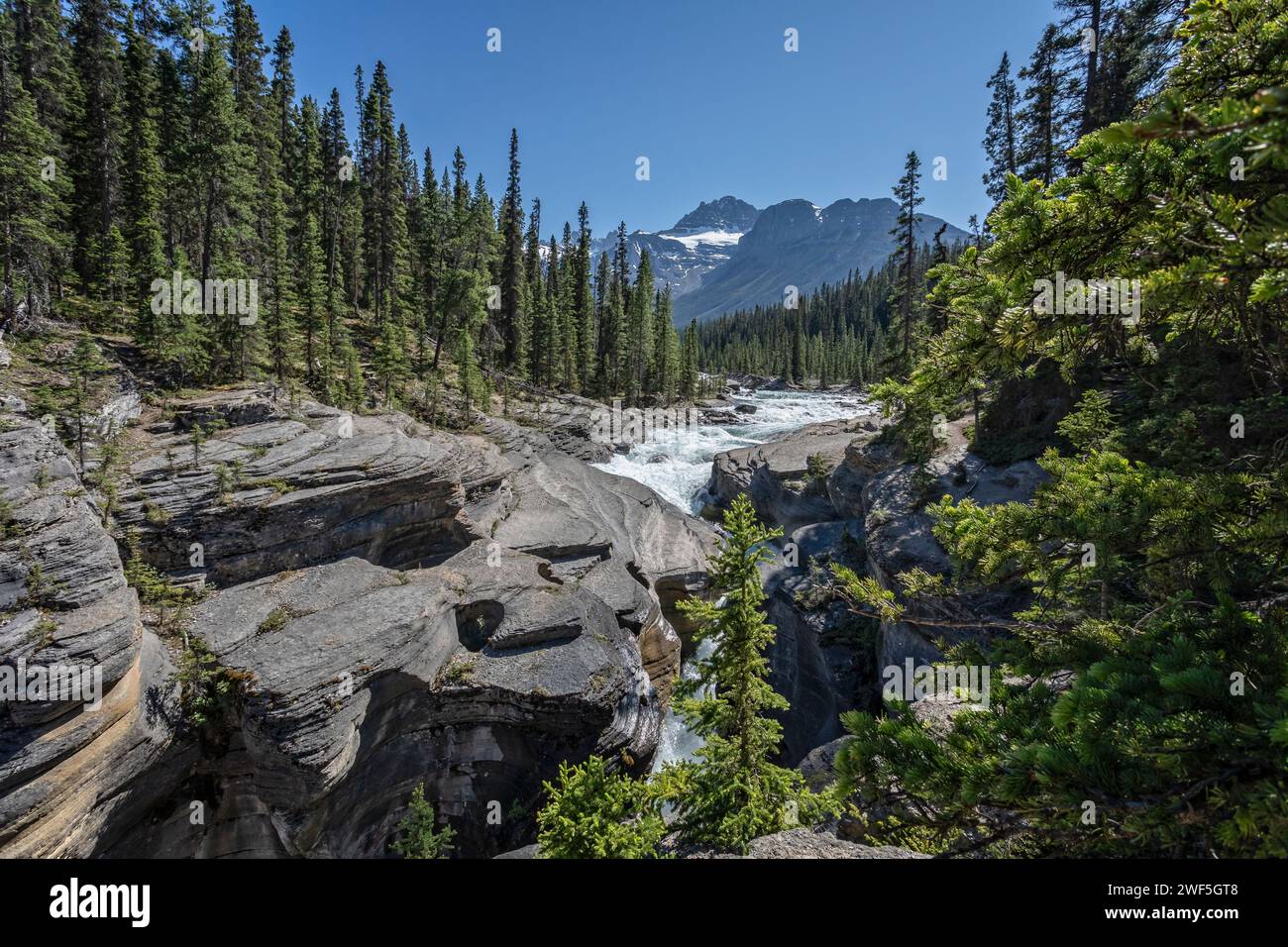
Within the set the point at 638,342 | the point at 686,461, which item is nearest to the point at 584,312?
the point at 638,342

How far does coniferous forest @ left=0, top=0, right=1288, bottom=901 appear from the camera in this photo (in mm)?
2740

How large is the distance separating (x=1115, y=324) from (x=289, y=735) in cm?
1383

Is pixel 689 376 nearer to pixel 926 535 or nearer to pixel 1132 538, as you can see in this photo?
pixel 926 535

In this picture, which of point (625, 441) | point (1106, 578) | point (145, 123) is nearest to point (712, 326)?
point (625, 441)

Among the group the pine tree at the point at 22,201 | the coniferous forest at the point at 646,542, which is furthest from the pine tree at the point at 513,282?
the pine tree at the point at 22,201

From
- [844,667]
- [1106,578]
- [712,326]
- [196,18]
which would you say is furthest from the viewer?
[712,326]

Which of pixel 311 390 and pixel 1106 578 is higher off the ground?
pixel 311 390

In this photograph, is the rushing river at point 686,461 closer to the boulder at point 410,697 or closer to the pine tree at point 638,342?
the boulder at point 410,697

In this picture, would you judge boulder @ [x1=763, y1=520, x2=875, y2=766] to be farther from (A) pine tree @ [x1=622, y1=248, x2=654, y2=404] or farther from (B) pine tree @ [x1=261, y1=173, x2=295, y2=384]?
(A) pine tree @ [x1=622, y1=248, x2=654, y2=404]

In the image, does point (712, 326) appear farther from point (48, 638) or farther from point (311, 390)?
point (48, 638)

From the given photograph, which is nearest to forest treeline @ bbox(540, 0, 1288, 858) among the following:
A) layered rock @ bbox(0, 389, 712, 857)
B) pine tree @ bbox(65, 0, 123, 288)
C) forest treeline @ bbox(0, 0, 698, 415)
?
layered rock @ bbox(0, 389, 712, 857)

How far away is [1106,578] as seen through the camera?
4.25 meters
